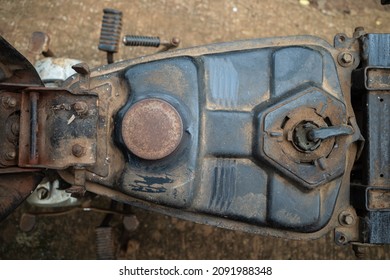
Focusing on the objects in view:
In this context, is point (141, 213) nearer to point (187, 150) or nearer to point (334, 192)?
point (187, 150)

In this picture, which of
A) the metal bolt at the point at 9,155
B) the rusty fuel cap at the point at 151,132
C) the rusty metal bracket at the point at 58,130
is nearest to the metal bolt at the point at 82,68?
the rusty metal bracket at the point at 58,130

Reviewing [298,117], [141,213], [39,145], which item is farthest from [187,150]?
[141,213]

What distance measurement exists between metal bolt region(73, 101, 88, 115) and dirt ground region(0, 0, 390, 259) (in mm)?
1079

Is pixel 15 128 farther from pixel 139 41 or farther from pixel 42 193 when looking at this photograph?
pixel 139 41

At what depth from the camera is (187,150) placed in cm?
187

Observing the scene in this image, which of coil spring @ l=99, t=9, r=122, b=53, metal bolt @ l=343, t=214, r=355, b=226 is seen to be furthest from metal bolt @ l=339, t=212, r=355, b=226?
coil spring @ l=99, t=9, r=122, b=53

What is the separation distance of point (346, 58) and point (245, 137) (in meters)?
0.58

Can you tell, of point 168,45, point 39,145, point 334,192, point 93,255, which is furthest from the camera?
point 93,255

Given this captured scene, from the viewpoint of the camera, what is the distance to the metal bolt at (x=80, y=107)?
5.98 feet

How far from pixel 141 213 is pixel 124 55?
0.99 metres

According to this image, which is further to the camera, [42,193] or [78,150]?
[42,193]

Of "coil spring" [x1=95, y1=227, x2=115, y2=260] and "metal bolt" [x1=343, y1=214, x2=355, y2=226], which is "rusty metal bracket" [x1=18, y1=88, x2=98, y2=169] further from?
"metal bolt" [x1=343, y1=214, x2=355, y2=226]

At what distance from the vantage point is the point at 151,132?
182 cm

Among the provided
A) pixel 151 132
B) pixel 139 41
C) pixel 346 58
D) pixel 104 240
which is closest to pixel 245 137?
pixel 151 132
